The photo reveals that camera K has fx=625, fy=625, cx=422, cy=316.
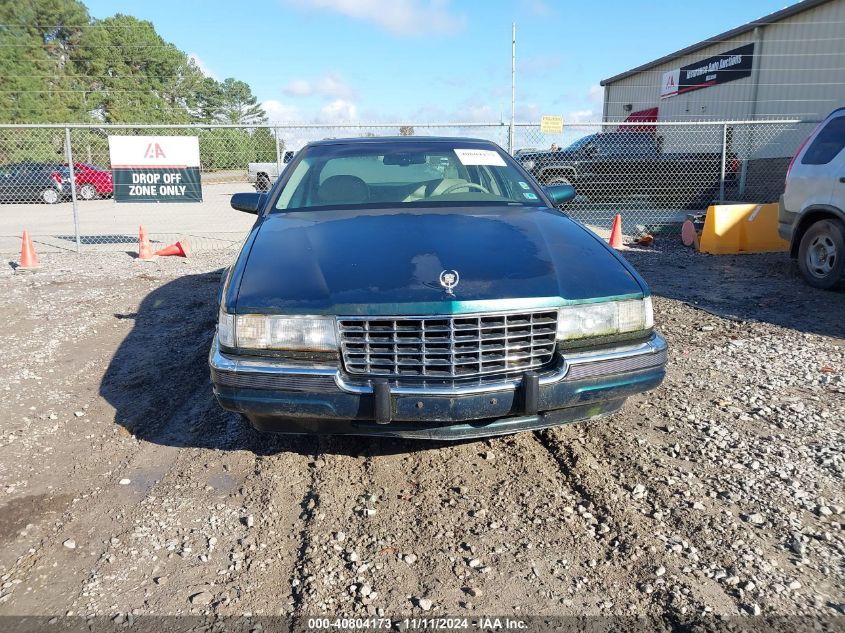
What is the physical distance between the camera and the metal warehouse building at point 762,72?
46.2ft

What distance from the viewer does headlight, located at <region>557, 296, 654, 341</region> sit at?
271 cm

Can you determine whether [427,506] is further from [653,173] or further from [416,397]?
[653,173]

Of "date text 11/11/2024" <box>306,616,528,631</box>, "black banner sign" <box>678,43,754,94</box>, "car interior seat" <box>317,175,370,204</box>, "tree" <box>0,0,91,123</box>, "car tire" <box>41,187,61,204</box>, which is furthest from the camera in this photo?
"tree" <box>0,0,91,123</box>

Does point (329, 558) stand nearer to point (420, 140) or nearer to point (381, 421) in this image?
point (381, 421)

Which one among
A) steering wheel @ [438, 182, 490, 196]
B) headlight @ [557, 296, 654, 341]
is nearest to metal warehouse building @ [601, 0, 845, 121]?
steering wheel @ [438, 182, 490, 196]

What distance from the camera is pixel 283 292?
272cm

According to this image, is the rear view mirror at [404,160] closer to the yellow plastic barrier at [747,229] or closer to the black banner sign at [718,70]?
the yellow plastic barrier at [747,229]

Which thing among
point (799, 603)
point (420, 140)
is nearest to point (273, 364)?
point (799, 603)

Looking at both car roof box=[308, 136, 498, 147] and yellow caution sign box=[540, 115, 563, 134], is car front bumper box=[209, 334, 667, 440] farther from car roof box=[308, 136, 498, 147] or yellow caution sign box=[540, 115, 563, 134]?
yellow caution sign box=[540, 115, 563, 134]

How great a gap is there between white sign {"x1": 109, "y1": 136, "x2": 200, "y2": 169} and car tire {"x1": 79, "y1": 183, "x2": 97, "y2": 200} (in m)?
14.0

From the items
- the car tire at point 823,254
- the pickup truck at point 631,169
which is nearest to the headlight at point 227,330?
the car tire at point 823,254

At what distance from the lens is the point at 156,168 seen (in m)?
9.99

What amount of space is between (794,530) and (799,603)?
471 millimetres

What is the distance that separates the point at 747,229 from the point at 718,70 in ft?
41.3
